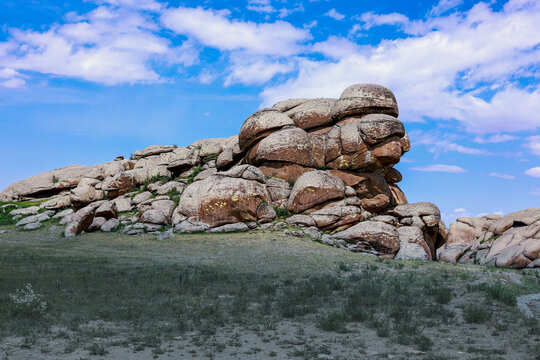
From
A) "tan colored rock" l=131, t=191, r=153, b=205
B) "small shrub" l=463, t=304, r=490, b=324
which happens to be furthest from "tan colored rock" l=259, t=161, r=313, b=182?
"small shrub" l=463, t=304, r=490, b=324

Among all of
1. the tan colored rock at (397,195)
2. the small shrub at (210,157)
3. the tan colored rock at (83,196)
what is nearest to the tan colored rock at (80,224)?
the tan colored rock at (83,196)

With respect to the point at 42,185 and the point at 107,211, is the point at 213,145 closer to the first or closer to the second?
the point at 107,211

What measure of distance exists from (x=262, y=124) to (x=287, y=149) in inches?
172

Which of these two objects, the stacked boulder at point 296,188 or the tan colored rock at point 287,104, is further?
the tan colored rock at point 287,104

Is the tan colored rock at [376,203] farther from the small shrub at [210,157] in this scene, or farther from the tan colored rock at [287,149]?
the small shrub at [210,157]

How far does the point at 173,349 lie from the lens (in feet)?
34.7

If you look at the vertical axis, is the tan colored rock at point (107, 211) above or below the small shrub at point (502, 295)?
above

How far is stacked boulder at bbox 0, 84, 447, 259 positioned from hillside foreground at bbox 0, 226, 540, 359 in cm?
1093

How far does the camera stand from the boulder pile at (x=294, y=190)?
3594 cm

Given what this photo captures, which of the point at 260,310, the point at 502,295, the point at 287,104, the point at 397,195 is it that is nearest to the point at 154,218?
the point at 287,104

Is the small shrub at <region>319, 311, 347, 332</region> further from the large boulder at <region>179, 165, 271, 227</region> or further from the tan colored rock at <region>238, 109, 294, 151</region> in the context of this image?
the tan colored rock at <region>238, 109, 294, 151</region>

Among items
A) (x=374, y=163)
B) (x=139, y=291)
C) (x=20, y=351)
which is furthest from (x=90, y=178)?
(x=20, y=351)

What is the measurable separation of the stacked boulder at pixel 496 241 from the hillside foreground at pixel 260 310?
1259cm

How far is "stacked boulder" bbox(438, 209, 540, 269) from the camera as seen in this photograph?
3228cm
